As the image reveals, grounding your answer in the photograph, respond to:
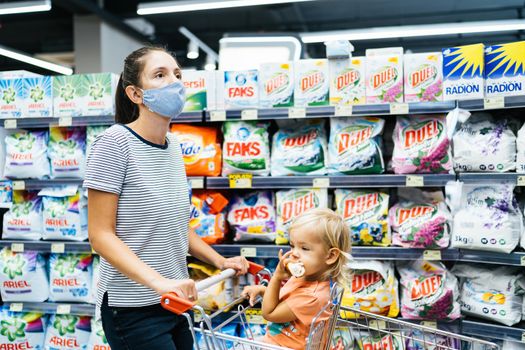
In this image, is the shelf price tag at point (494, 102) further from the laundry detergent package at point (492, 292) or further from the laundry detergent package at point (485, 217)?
the laundry detergent package at point (492, 292)

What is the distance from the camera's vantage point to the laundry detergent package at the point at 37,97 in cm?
338

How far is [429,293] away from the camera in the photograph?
2.89 metres

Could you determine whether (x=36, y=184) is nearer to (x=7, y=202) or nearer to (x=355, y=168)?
(x=7, y=202)

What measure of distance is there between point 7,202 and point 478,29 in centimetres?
766

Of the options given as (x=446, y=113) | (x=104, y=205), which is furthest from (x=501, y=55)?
(x=104, y=205)

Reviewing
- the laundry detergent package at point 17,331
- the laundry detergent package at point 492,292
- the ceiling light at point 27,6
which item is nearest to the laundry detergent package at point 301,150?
the laundry detergent package at point 492,292

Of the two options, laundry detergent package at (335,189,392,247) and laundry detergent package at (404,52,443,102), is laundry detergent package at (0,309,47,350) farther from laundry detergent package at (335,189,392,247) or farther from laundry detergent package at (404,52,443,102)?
laundry detergent package at (404,52,443,102)

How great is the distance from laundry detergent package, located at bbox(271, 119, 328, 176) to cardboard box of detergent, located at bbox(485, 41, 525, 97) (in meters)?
1.01

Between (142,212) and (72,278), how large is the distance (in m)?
1.87

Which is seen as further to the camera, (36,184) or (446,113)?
(36,184)

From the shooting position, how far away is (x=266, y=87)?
314 cm

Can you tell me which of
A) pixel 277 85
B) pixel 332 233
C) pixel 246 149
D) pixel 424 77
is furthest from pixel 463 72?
pixel 332 233

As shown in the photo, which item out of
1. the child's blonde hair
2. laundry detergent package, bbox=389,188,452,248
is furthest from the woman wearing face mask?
laundry detergent package, bbox=389,188,452,248

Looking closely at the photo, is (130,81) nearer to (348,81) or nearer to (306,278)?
(306,278)
